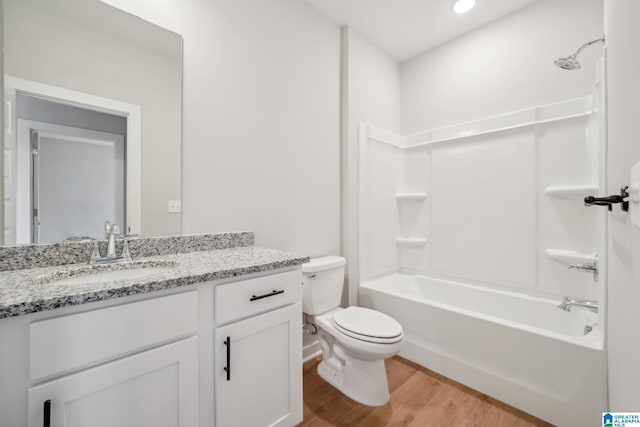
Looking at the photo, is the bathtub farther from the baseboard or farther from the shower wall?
the baseboard

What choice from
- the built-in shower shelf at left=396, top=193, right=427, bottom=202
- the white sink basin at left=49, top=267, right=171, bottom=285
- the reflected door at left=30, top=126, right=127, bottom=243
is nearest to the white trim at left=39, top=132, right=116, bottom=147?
the reflected door at left=30, top=126, right=127, bottom=243

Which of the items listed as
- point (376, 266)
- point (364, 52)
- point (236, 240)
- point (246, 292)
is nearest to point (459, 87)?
point (364, 52)

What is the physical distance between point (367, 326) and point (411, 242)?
1.27 metres

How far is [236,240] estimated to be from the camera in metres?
1.59

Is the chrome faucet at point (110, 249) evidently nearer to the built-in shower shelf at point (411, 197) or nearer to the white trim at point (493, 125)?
the white trim at point (493, 125)

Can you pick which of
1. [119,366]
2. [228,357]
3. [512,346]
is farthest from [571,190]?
[119,366]

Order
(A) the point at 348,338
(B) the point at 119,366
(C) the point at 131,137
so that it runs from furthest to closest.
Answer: (A) the point at 348,338
(C) the point at 131,137
(B) the point at 119,366

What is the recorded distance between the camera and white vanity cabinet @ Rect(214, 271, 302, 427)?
3.29 ft

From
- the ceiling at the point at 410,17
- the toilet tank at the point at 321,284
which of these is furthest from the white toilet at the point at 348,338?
the ceiling at the point at 410,17

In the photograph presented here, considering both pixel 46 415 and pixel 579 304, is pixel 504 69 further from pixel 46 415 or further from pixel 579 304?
pixel 46 415

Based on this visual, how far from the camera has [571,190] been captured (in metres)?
1.76

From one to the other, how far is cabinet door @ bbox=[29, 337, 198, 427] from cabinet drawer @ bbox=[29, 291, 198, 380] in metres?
0.04

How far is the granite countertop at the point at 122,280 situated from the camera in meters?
0.68

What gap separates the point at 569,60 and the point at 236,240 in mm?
2202
